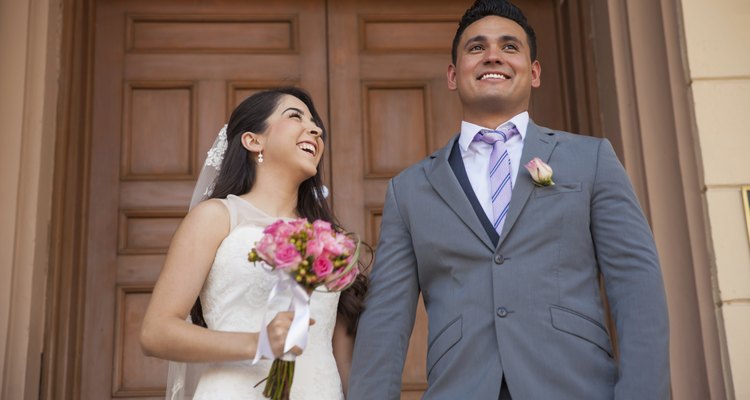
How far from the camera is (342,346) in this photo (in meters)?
3.47

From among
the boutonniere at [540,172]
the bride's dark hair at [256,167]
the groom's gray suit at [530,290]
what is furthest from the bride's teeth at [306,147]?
the boutonniere at [540,172]

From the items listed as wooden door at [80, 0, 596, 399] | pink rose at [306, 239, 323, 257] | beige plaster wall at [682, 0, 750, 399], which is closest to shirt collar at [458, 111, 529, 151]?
pink rose at [306, 239, 323, 257]

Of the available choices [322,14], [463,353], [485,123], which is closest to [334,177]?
[322,14]

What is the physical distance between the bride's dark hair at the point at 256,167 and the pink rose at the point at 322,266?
0.75 meters

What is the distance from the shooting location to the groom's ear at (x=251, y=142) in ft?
12.1

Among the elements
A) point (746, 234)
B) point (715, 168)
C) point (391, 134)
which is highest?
point (391, 134)

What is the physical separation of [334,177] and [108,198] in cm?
120

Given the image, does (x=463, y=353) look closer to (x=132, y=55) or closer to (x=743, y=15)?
(x=743, y=15)

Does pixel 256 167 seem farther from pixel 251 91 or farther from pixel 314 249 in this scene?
pixel 251 91

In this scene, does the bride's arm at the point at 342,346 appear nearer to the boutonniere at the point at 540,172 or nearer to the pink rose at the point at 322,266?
the pink rose at the point at 322,266

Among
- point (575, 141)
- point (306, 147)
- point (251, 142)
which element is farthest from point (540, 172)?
point (251, 142)

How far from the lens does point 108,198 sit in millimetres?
5043

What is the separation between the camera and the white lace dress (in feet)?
10.3

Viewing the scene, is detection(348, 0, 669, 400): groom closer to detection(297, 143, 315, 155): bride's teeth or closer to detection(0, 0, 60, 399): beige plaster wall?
detection(297, 143, 315, 155): bride's teeth
